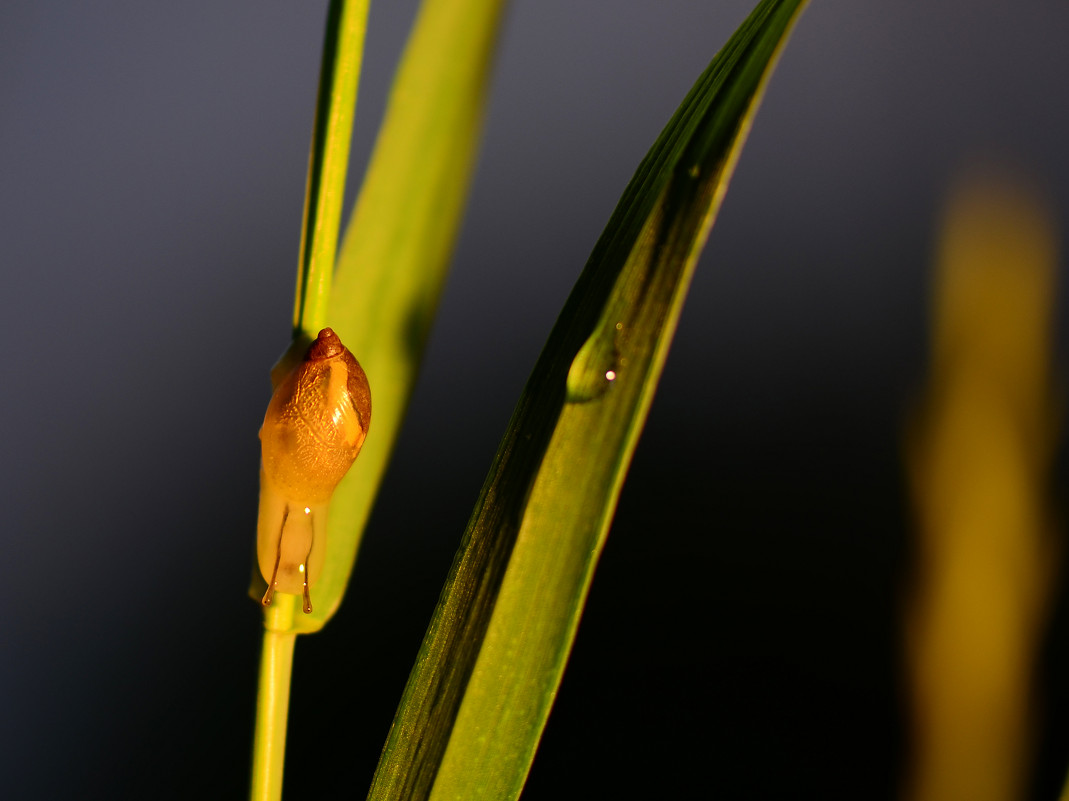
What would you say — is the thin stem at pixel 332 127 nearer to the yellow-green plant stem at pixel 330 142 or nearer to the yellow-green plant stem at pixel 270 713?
the yellow-green plant stem at pixel 330 142

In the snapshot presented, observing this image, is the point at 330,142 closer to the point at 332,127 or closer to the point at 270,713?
the point at 332,127

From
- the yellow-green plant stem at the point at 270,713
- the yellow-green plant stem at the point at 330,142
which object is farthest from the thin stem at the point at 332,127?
the yellow-green plant stem at the point at 270,713

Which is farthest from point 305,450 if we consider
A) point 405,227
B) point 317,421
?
point 405,227

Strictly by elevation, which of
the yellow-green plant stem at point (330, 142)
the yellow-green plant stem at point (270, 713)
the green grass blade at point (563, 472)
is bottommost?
the yellow-green plant stem at point (270, 713)

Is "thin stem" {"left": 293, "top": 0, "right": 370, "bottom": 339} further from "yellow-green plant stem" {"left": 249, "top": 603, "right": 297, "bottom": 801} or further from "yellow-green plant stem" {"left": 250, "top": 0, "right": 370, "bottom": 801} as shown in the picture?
"yellow-green plant stem" {"left": 249, "top": 603, "right": 297, "bottom": 801}

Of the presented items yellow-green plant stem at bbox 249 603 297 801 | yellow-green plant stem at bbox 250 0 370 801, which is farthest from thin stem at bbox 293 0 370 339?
yellow-green plant stem at bbox 249 603 297 801
